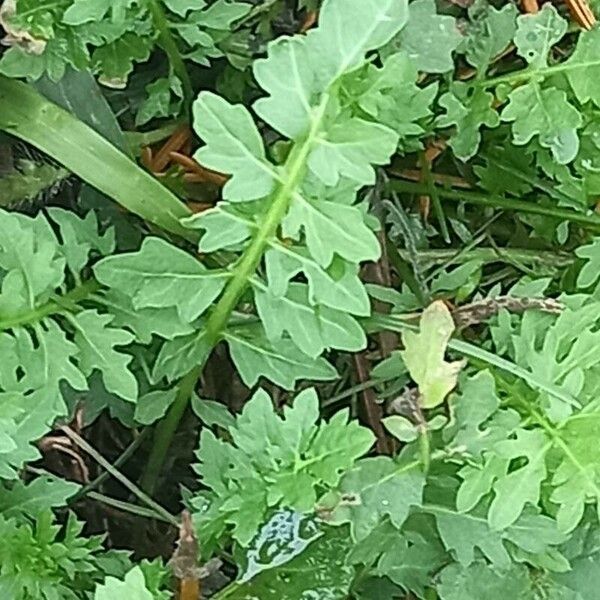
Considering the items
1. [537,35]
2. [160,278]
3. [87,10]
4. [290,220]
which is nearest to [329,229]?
[290,220]

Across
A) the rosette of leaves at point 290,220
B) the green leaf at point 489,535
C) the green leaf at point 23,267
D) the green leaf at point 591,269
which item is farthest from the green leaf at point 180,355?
the green leaf at point 591,269

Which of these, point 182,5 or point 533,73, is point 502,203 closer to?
point 533,73

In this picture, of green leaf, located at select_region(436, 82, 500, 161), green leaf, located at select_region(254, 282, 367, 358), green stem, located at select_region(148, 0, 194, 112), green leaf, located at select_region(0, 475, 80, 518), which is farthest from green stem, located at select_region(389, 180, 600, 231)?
green leaf, located at select_region(0, 475, 80, 518)

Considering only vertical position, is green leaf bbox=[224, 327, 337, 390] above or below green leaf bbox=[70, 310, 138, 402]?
below

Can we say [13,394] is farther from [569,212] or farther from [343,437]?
[569,212]

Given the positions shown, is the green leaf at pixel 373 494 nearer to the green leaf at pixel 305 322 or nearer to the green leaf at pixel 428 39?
the green leaf at pixel 305 322

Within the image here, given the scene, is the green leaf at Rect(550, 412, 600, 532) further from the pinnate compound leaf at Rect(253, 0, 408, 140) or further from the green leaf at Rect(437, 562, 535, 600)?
the pinnate compound leaf at Rect(253, 0, 408, 140)
